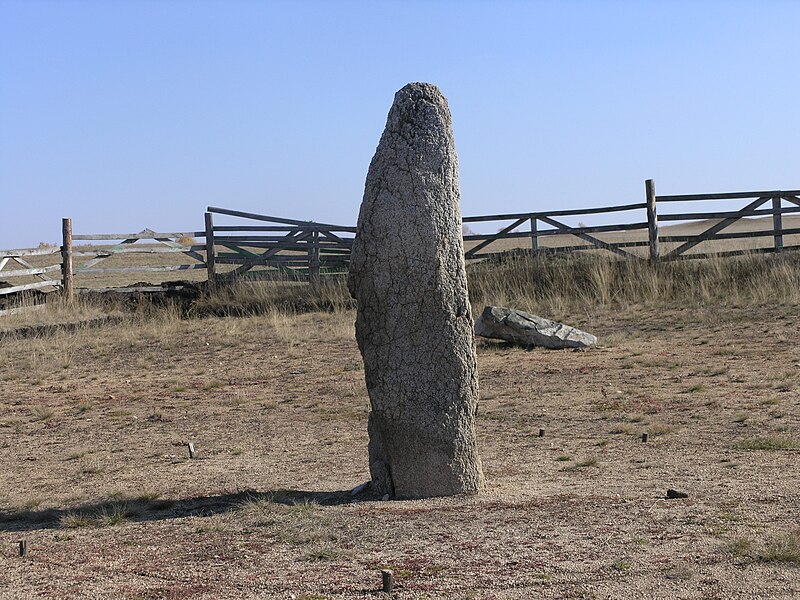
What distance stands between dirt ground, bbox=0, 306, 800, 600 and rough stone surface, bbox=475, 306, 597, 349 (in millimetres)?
217

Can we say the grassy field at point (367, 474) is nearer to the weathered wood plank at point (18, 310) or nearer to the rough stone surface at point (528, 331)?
the rough stone surface at point (528, 331)

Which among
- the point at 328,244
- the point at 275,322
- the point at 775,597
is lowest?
the point at 775,597

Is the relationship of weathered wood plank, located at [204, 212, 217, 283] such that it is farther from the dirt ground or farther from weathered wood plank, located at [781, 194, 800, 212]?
weathered wood plank, located at [781, 194, 800, 212]

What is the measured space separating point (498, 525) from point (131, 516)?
2.32 m

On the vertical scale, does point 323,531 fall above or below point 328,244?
below

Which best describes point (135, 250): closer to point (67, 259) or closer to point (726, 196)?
point (67, 259)

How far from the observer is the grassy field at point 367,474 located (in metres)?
4.86

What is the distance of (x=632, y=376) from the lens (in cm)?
1091

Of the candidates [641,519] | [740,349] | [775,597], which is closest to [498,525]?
[641,519]

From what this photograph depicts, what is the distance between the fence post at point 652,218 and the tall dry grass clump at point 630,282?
0.45m

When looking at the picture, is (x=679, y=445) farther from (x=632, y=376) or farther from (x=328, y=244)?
(x=328, y=244)

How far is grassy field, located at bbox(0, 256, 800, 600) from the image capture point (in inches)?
191

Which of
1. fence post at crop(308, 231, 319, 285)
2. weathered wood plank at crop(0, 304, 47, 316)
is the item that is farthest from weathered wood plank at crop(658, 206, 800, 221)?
weathered wood plank at crop(0, 304, 47, 316)

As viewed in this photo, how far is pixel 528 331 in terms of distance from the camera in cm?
1316
